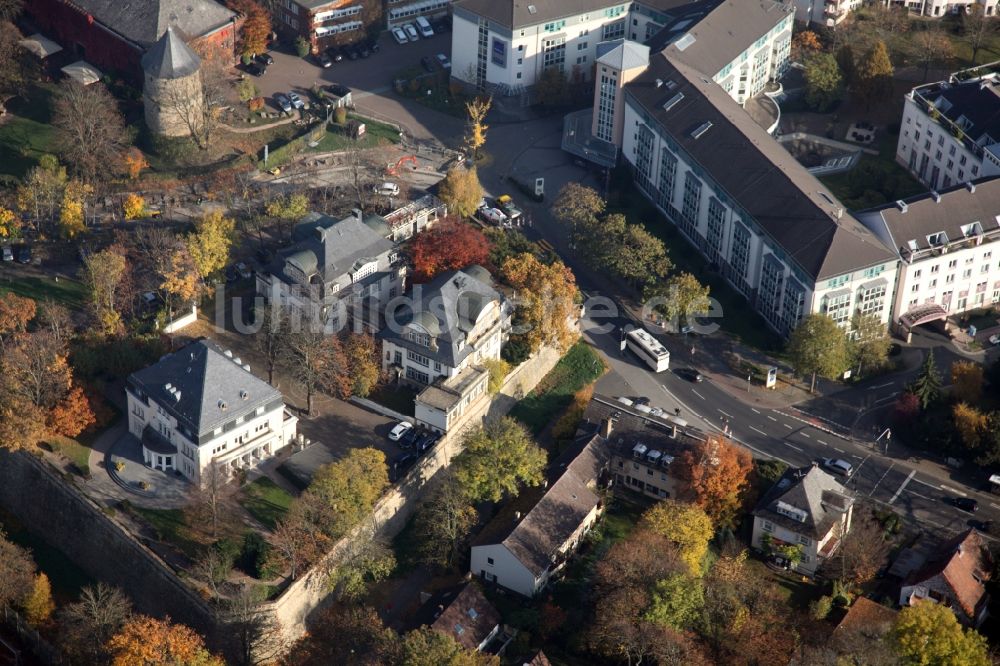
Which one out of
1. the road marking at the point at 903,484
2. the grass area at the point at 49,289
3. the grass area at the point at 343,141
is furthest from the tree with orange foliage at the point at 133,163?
the road marking at the point at 903,484

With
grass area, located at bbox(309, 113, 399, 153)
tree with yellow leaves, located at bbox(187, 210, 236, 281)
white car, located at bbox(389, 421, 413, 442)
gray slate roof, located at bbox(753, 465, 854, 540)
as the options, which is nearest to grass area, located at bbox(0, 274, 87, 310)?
tree with yellow leaves, located at bbox(187, 210, 236, 281)

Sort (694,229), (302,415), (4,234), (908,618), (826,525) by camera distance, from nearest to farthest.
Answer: (908,618)
(826,525)
(302,415)
(4,234)
(694,229)

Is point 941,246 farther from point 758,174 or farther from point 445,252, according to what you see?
point 445,252

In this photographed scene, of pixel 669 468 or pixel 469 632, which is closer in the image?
pixel 469 632

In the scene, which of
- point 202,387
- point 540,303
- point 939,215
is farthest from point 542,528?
point 939,215

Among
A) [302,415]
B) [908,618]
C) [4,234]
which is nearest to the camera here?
[908,618]

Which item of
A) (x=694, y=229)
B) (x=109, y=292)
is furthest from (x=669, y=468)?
(x=109, y=292)

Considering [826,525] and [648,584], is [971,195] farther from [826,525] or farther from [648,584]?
[648,584]

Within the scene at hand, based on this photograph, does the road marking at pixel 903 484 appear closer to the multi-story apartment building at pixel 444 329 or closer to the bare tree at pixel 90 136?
the multi-story apartment building at pixel 444 329
